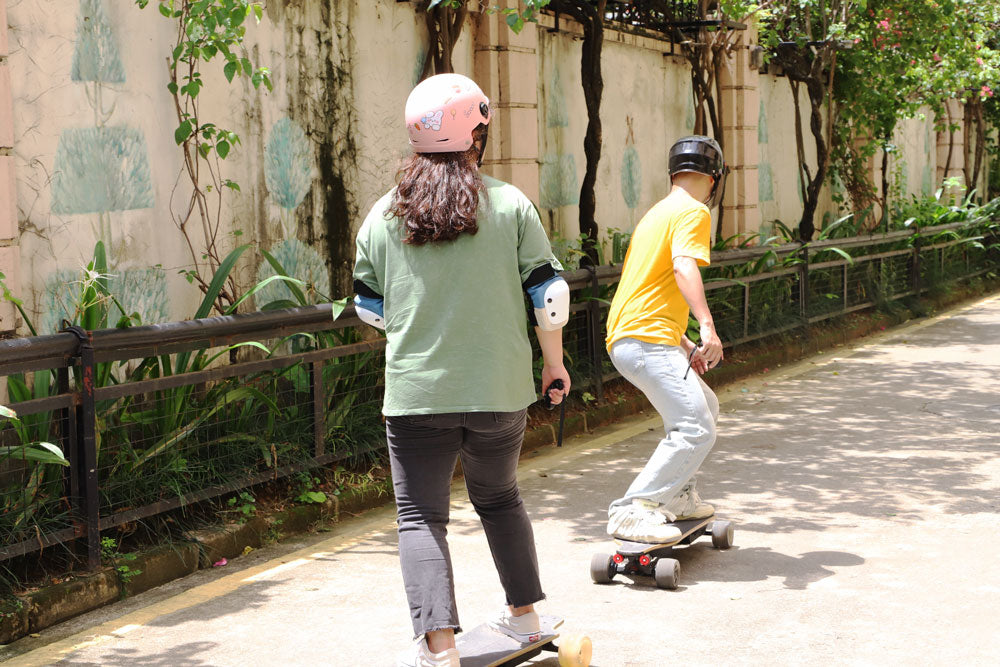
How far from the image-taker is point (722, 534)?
5.82m

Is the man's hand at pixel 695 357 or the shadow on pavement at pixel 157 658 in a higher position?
the man's hand at pixel 695 357

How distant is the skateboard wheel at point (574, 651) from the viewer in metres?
4.19

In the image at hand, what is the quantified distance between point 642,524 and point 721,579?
0.43 m

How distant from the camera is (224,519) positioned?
19.9 ft

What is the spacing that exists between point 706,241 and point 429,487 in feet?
6.44

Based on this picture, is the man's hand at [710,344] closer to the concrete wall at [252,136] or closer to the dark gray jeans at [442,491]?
the dark gray jeans at [442,491]

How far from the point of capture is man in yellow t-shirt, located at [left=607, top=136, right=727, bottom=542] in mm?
5363

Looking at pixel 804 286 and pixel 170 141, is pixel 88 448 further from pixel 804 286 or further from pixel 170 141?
pixel 804 286

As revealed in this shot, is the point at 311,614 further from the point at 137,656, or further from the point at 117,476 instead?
the point at 117,476

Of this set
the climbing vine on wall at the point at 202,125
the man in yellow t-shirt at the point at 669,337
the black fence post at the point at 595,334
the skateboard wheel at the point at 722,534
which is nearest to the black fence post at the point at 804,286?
the black fence post at the point at 595,334

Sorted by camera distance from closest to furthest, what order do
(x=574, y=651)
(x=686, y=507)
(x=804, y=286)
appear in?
(x=574, y=651), (x=686, y=507), (x=804, y=286)

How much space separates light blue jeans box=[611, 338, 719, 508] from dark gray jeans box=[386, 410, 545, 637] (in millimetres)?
1384

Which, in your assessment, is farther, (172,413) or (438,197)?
(172,413)

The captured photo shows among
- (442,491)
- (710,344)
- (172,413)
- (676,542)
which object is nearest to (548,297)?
(442,491)
